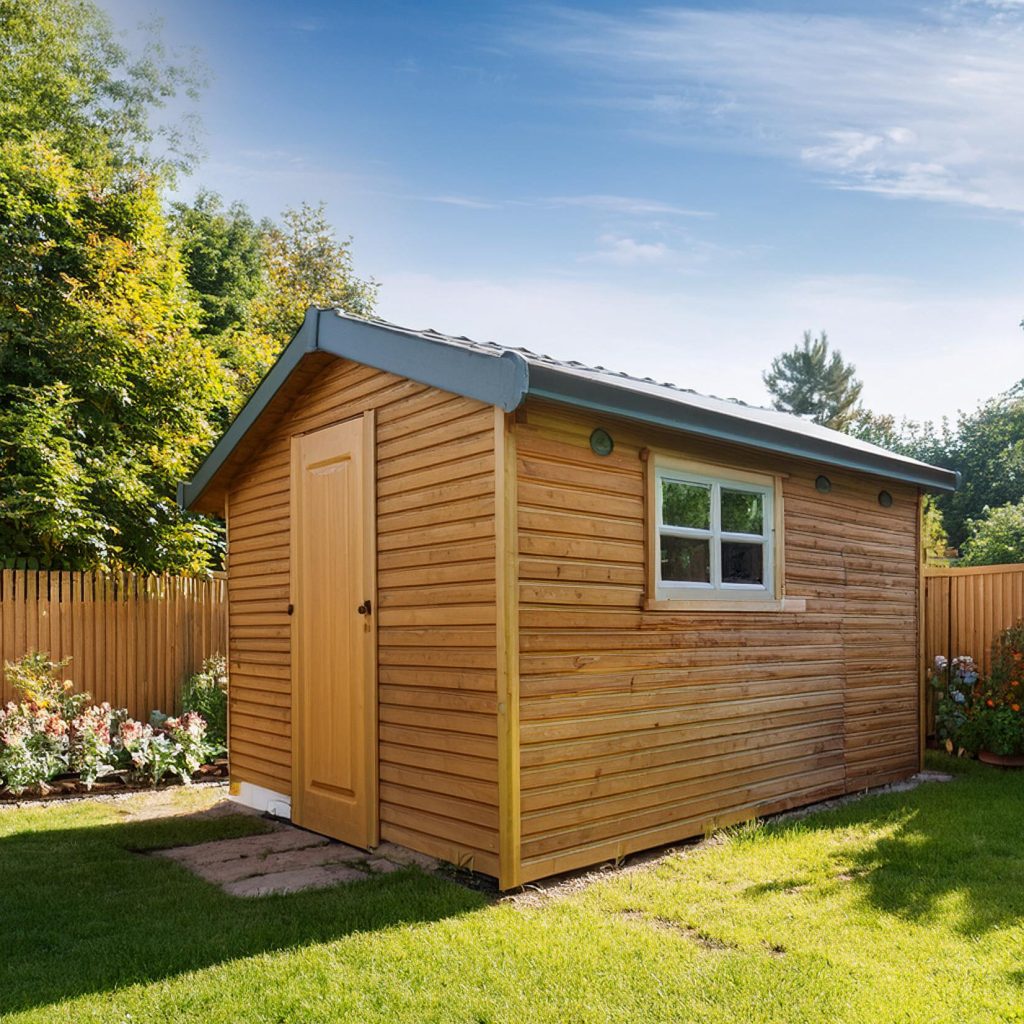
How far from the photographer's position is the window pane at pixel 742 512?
582 cm

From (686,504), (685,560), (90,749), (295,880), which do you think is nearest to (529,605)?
(685,560)

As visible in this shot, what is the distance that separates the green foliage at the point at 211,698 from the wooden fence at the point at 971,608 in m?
6.85

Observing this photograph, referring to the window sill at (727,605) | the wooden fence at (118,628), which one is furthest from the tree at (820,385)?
the window sill at (727,605)

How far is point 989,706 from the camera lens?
777 centimetres

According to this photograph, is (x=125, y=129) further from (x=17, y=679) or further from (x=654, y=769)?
(x=654, y=769)

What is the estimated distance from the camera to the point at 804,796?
6285mm

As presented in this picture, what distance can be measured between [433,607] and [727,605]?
201 centimetres

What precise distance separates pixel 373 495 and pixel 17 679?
438 cm

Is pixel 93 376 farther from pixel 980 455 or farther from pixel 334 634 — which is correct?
pixel 980 455

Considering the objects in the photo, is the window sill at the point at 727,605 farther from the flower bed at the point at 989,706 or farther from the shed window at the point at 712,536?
the flower bed at the point at 989,706

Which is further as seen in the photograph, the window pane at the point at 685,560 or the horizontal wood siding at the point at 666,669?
the window pane at the point at 685,560

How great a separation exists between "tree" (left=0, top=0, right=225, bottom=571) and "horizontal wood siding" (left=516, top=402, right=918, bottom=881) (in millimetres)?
6412

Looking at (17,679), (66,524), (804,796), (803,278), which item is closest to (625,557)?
(804,796)

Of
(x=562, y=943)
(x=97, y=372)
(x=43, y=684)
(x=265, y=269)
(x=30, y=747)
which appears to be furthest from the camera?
(x=265, y=269)
